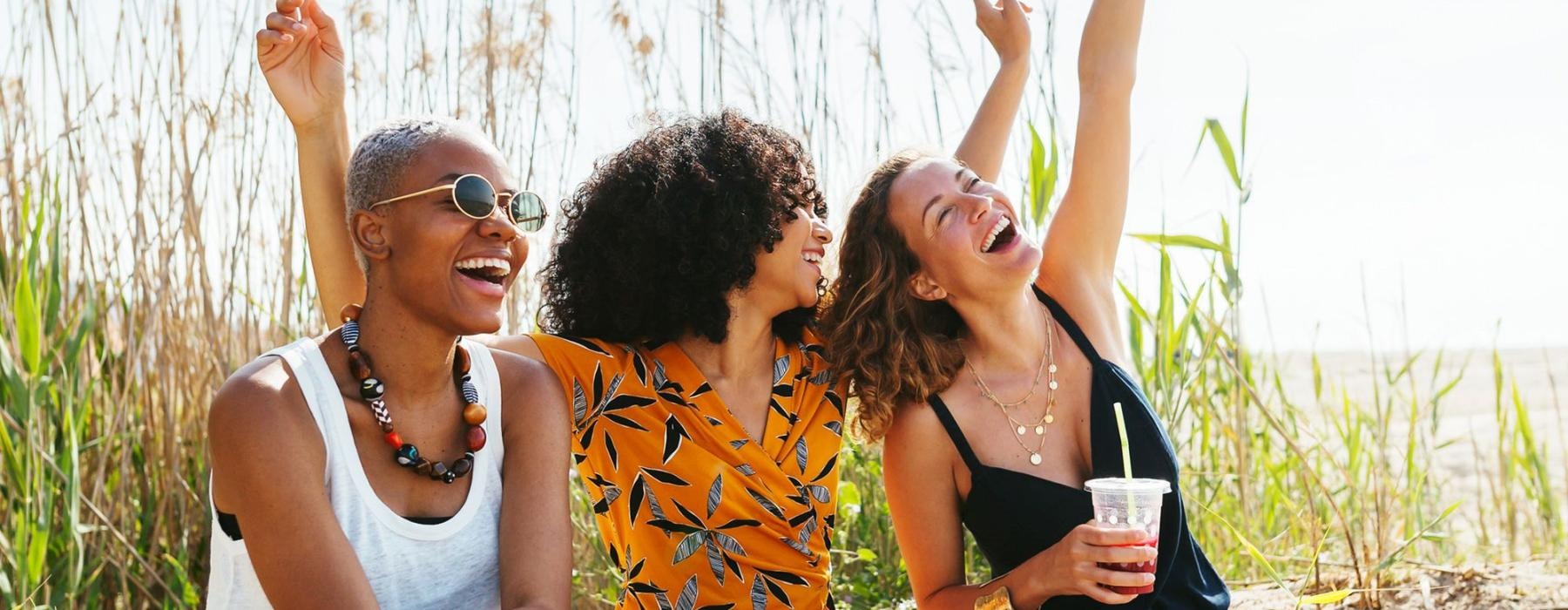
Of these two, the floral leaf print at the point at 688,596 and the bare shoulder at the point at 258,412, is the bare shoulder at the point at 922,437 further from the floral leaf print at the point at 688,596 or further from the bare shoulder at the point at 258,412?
the bare shoulder at the point at 258,412

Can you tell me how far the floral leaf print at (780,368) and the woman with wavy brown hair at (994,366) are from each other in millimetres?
96

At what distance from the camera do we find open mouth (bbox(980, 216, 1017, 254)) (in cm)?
239

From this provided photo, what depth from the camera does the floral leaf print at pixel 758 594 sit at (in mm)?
2318

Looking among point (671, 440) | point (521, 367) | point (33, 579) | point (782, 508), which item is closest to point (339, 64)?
point (521, 367)

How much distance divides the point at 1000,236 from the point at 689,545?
0.81m

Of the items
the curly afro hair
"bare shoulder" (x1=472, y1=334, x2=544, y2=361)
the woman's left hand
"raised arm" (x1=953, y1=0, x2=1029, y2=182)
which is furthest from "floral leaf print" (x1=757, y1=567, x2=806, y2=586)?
the woman's left hand

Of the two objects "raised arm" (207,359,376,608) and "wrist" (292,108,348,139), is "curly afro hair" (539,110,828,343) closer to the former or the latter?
"wrist" (292,108,348,139)

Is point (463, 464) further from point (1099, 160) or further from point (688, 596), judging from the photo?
point (1099, 160)

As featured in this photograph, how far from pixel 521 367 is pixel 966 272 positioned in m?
0.83

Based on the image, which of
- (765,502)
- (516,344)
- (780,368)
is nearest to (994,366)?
(780,368)

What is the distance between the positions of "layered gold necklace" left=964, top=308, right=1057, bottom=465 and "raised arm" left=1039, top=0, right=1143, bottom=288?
6.6 inches

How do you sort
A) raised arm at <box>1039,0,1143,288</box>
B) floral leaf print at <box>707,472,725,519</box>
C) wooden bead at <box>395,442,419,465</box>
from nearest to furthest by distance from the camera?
wooden bead at <box>395,442,419,465</box>, floral leaf print at <box>707,472,725,519</box>, raised arm at <box>1039,0,1143,288</box>

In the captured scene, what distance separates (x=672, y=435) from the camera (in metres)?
2.37

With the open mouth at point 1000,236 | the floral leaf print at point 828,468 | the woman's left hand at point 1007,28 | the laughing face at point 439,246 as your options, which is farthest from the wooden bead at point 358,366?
the woman's left hand at point 1007,28
